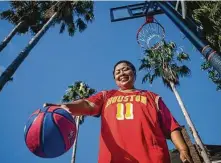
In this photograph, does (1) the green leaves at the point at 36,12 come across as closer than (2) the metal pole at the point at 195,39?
No

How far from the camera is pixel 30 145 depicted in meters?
3.74

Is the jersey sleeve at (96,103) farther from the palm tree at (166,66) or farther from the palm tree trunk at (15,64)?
the palm tree at (166,66)

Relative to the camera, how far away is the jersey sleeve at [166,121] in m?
3.90

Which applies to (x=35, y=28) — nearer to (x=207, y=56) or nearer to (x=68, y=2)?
(x=68, y=2)

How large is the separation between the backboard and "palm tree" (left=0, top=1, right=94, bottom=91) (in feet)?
15.0

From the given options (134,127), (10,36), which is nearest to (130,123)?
(134,127)

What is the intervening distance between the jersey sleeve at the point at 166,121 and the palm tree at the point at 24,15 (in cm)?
1508

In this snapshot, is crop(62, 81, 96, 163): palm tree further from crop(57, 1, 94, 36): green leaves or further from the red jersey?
the red jersey

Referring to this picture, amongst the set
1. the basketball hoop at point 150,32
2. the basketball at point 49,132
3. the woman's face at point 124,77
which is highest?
the basketball hoop at point 150,32

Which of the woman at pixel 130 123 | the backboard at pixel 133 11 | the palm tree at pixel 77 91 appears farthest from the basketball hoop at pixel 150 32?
the palm tree at pixel 77 91

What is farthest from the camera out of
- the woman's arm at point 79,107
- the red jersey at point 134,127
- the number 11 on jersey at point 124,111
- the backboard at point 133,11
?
the backboard at point 133,11

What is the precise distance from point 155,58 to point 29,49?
41.7 ft

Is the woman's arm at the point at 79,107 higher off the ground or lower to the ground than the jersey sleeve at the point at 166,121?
higher

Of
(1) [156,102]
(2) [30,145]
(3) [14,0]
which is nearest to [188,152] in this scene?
(1) [156,102]
